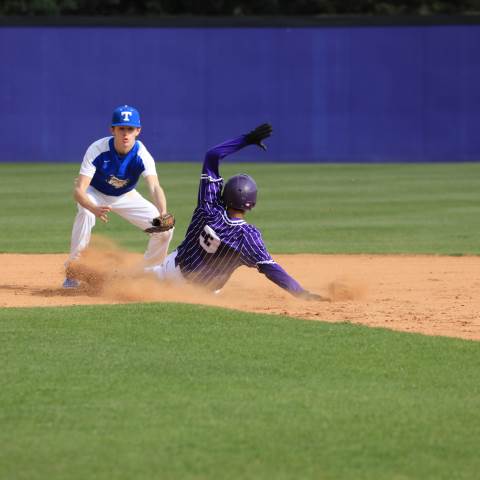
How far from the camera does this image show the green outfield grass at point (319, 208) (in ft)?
48.6

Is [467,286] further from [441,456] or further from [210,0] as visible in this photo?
[210,0]

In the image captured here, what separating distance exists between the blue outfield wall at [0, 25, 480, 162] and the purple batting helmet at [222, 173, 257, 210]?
22586 millimetres

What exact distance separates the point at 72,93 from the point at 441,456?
27.5m

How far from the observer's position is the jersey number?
30.2ft

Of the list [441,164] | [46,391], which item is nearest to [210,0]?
[441,164]

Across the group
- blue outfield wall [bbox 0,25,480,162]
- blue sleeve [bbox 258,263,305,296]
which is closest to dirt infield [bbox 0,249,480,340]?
blue sleeve [bbox 258,263,305,296]

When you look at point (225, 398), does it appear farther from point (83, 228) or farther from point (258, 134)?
point (83, 228)

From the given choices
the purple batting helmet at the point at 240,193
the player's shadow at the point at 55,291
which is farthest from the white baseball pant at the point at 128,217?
the purple batting helmet at the point at 240,193

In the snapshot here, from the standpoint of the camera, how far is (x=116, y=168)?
10.2 metres

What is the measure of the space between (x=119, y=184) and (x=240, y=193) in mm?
1667

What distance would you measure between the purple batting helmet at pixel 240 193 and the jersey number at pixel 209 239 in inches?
10.3

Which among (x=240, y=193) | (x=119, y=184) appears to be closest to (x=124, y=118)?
(x=119, y=184)

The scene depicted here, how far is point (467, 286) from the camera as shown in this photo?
35.8ft

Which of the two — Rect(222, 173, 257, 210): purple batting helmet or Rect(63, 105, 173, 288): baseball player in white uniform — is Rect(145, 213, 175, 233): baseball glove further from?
Rect(222, 173, 257, 210): purple batting helmet
